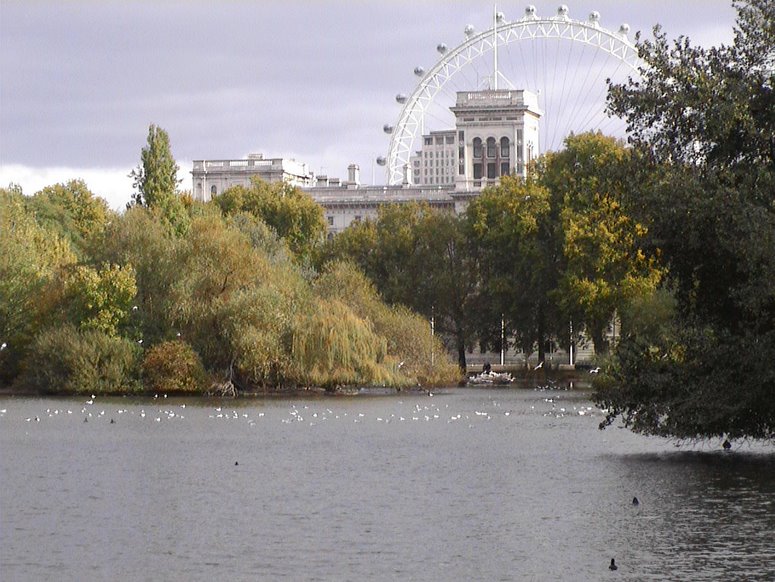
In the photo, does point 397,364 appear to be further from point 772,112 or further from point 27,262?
point 772,112

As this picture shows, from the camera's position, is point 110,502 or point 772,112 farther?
point 772,112

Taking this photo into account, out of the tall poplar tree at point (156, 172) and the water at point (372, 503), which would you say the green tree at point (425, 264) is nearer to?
the tall poplar tree at point (156, 172)

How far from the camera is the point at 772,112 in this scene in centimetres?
3866

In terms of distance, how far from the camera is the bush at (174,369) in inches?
2879

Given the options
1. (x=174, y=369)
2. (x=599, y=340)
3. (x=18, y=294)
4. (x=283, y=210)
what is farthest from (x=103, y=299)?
(x=283, y=210)

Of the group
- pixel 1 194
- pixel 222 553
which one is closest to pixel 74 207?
pixel 1 194

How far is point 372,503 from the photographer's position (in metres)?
33.3

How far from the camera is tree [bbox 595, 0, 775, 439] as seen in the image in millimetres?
37469

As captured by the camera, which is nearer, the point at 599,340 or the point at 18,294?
the point at 18,294

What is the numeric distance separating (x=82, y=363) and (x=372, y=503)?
41.5 m

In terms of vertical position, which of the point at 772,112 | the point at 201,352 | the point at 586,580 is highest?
the point at 772,112

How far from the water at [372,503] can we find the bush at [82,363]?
700 inches

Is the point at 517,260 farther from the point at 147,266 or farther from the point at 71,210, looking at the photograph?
the point at 147,266

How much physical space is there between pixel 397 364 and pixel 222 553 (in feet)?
177
